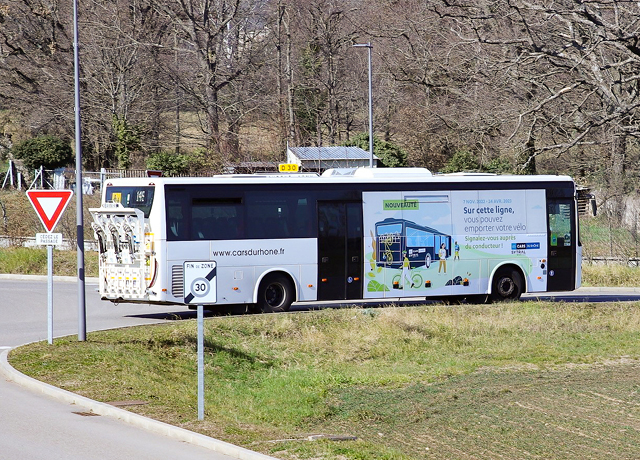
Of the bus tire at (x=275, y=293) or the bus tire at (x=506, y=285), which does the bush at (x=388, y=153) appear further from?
the bus tire at (x=275, y=293)

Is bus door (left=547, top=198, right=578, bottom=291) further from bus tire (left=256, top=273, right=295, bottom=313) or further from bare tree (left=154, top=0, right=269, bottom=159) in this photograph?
bare tree (left=154, top=0, right=269, bottom=159)

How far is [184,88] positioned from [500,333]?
37.2 metres

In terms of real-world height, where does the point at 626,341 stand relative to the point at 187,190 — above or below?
below

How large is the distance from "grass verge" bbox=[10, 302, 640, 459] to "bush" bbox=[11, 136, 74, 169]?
32118mm

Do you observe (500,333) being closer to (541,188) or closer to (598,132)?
(541,188)

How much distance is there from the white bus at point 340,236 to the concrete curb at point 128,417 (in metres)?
6.64

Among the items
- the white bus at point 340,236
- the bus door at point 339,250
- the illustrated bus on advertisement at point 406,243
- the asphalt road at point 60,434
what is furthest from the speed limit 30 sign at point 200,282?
the illustrated bus on advertisement at point 406,243

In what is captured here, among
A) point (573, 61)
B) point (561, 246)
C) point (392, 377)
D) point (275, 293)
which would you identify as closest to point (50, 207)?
point (392, 377)

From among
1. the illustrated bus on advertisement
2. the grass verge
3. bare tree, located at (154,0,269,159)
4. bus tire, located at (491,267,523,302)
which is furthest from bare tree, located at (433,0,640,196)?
bare tree, located at (154,0,269,159)

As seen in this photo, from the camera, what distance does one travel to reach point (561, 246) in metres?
25.4

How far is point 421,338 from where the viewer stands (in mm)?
20828

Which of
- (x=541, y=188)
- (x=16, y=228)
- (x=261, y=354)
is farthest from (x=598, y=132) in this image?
(x=261, y=354)

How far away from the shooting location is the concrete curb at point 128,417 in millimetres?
9469

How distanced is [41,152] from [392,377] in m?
37.4
